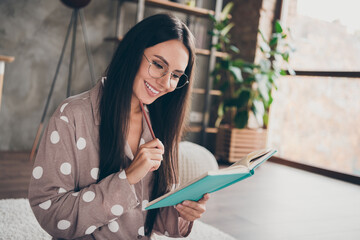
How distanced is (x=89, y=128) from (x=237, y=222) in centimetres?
134

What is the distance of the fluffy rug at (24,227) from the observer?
1.50 metres

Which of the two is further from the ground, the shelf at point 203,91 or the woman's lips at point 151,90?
the woman's lips at point 151,90

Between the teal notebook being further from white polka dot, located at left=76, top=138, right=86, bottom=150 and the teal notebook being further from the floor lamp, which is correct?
the floor lamp

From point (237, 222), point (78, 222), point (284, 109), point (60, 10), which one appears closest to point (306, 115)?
point (284, 109)

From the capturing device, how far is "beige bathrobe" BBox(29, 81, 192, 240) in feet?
2.70

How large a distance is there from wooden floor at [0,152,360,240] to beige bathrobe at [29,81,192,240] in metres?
1.12

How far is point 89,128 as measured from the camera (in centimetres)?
91

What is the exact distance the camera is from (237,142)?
366cm

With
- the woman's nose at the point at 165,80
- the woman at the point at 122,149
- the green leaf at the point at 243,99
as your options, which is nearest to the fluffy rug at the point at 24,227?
the woman at the point at 122,149

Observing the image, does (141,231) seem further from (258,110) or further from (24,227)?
(258,110)

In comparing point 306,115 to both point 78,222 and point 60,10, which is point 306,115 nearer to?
point 60,10

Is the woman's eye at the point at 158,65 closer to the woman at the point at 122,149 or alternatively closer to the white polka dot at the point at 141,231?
the woman at the point at 122,149

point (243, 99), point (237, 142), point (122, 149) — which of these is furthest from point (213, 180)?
point (237, 142)

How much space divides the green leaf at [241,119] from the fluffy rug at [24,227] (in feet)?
5.93
